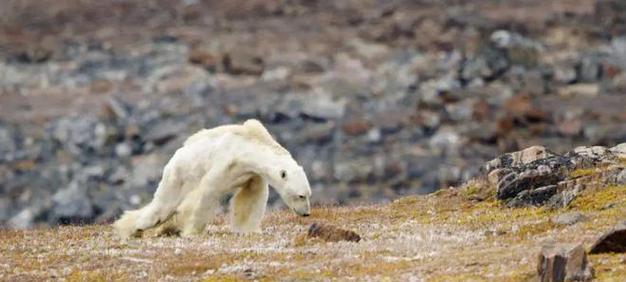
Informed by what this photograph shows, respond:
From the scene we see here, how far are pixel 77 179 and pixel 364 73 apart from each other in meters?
22.3

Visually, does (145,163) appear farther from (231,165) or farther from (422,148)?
(231,165)

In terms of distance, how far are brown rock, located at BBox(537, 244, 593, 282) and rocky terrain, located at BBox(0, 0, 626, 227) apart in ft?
138

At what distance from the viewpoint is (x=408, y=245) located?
25.3m

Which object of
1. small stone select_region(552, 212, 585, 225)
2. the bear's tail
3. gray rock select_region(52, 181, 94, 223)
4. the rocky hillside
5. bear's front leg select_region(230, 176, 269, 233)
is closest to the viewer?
the rocky hillside

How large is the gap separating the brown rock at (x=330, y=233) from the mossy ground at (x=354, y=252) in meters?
0.25

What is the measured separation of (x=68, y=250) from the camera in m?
26.6

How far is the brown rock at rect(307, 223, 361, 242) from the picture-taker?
26375mm

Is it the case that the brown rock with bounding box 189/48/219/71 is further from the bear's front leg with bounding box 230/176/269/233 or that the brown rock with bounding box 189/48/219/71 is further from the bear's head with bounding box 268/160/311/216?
the bear's head with bounding box 268/160/311/216

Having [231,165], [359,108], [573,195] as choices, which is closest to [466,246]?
[573,195]

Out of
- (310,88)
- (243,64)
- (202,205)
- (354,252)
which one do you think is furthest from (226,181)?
(243,64)

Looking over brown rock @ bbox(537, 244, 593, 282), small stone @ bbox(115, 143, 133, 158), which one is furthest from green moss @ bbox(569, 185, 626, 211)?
small stone @ bbox(115, 143, 133, 158)

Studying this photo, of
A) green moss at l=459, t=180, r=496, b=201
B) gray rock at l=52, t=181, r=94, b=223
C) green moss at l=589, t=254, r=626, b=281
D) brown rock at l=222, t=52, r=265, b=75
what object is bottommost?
gray rock at l=52, t=181, r=94, b=223

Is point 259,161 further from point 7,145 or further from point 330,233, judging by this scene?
point 7,145

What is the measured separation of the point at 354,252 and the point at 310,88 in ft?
212
